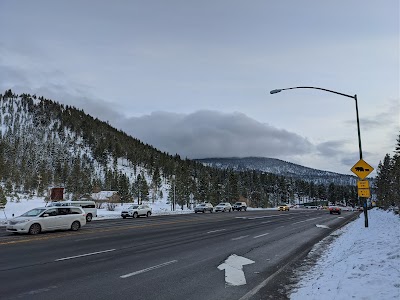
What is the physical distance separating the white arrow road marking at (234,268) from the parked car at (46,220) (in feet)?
40.6

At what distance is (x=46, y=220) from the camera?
66.6 ft

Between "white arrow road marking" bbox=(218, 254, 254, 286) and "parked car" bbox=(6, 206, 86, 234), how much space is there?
1238 cm

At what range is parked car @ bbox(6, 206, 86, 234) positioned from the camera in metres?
19.1

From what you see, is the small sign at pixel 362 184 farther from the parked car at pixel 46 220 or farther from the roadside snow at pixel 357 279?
the parked car at pixel 46 220

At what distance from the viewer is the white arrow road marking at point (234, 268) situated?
861 centimetres

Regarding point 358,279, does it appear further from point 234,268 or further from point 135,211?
point 135,211

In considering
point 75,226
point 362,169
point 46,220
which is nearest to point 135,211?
point 75,226

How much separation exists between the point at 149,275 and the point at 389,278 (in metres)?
5.34

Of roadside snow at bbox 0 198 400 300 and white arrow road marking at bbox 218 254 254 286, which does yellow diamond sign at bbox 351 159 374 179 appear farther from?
white arrow road marking at bbox 218 254 254 286

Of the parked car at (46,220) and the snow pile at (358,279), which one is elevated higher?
the parked car at (46,220)

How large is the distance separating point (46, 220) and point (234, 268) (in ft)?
45.8

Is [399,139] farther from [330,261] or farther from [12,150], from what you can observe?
[12,150]

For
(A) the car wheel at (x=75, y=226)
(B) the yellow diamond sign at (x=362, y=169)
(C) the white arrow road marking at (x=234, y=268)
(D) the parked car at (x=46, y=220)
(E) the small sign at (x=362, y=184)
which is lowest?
(C) the white arrow road marking at (x=234, y=268)

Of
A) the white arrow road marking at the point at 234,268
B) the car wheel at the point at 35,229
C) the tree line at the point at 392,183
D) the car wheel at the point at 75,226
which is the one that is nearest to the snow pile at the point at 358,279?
the white arrow road marking at the point at 234,268
